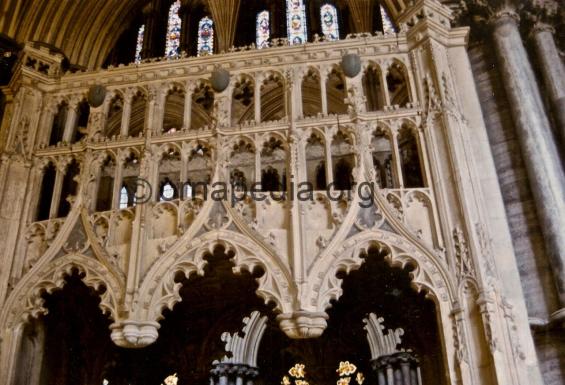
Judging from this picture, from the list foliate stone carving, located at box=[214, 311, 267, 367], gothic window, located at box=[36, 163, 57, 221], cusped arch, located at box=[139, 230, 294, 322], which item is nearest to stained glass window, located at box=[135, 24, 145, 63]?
gothic window, located at box=[36, 163, 57, 221]

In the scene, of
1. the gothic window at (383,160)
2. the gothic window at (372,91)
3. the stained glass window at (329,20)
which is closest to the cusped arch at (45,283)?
the gothic window at (383,160)

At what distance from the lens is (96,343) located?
11570 mm

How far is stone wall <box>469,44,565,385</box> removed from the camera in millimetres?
8469

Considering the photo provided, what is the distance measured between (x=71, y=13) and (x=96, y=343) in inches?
262

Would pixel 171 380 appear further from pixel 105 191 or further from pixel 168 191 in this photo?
pixel 105 191

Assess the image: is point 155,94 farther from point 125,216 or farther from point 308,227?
point 308,227

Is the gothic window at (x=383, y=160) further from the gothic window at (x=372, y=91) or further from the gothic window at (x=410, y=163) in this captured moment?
the gothic window at (x=372, y=91)

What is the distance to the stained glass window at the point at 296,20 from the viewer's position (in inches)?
671

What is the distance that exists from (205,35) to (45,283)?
33.4ft

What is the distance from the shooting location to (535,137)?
9.71 metres

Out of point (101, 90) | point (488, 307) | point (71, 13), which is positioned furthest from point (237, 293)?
point (71, 13)

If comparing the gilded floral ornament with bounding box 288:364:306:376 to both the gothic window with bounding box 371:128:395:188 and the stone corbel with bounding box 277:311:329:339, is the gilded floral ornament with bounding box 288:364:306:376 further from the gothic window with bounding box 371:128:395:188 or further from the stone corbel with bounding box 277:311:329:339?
the stone corbel with bounding box 277:311:329:339

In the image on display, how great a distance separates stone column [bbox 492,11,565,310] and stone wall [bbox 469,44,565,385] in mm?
236

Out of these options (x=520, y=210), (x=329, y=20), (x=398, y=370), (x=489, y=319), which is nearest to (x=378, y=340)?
(x=398, y=370)
